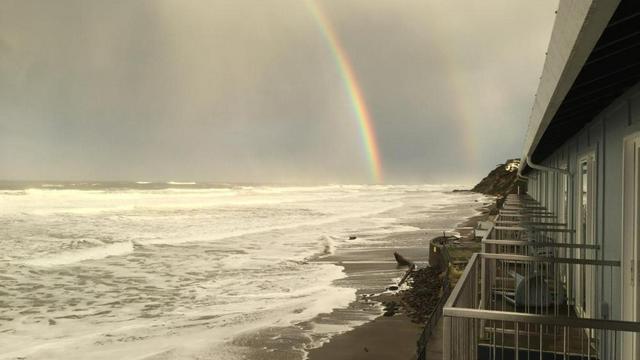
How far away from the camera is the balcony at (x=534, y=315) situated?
2581mm

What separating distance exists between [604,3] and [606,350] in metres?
3.94

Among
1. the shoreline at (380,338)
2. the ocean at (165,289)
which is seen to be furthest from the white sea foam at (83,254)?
the shoreline at (380,338)

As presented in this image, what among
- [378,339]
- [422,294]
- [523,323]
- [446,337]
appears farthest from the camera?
[422,294]

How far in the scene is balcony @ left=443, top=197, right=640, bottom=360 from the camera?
2.58 meters

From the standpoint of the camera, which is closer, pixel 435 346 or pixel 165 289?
pixel 435 346

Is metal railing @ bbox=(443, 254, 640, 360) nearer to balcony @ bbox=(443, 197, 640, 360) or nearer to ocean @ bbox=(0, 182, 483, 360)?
balcony @ bbox=(443, 197, 640, 360)

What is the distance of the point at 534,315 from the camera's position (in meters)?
2.40

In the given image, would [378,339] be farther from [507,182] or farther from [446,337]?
[507,182]

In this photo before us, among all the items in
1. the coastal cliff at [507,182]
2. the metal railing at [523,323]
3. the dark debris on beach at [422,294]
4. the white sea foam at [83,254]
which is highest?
the coastal cliff at [507,182]

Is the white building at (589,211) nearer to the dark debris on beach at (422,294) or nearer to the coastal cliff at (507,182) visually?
the dark debris on beach at (422,294)

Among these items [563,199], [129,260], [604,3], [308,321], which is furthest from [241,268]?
[604,3]

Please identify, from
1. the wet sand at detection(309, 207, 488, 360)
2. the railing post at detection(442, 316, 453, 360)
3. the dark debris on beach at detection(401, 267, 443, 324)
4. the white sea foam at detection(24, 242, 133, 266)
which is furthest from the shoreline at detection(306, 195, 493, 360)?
the white sea foam at detection(24, 242, 133, 266)

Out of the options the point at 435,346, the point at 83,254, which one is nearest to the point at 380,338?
the point at 435,346

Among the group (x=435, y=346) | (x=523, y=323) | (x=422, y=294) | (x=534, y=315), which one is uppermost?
(x=534, y=315)
